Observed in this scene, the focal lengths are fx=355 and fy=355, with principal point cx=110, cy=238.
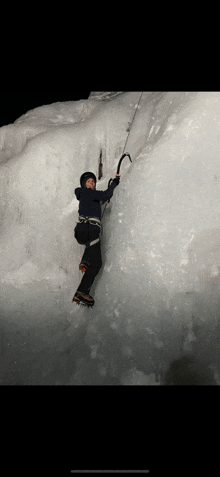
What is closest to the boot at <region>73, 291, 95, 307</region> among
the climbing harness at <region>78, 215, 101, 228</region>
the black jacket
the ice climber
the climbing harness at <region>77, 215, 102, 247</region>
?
the ice climber

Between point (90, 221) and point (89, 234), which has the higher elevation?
point (90, 221)

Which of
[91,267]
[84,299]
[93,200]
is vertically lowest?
[84,299]

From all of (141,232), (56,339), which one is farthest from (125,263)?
(56,339)

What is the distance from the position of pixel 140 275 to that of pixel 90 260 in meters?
0.60

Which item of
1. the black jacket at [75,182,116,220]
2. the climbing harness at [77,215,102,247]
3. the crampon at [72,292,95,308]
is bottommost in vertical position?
the crampon at [72,292,95,308]

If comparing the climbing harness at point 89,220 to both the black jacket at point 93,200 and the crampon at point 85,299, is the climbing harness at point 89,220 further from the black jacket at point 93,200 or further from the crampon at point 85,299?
the crampon at point 85,299

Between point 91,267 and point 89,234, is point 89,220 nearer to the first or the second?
point 89,234

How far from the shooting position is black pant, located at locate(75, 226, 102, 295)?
12.4ft

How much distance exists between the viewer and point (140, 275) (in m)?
3.54

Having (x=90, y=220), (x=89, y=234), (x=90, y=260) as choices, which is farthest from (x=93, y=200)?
(x=90, y=260)

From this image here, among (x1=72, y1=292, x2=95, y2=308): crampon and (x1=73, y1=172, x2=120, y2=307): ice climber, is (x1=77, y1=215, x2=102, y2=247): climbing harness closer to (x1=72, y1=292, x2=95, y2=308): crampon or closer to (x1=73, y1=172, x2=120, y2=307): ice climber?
(x1=73, y1=172, x2=120, y2=307): ice climber

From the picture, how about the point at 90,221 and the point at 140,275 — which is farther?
the point at 90,221

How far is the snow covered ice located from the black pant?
3.7 inches

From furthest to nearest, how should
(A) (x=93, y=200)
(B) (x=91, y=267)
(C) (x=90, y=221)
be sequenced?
(A) (x=93, y=200)
(C) (x=90, y=221)
(B) (x=91, y=267)
